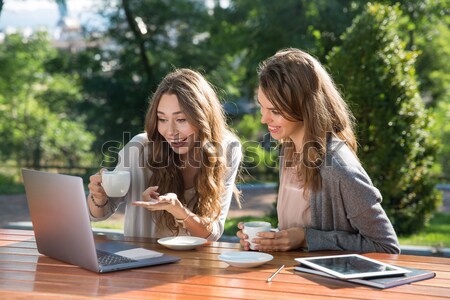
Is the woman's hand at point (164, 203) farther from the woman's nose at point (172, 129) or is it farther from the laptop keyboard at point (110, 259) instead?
the woman's nose at point (172, 129)

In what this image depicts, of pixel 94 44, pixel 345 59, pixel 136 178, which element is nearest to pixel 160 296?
pixel 136 178

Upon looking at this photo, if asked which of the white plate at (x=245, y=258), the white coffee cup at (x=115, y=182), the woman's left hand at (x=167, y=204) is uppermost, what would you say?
the white coffee cup at (x=115, y=182)

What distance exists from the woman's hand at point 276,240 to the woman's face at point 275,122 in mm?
448

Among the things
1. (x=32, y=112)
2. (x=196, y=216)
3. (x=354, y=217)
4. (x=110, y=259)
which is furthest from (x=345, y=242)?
(x=32, y=112)

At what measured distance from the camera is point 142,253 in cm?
238

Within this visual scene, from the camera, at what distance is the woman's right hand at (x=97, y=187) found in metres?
2.73

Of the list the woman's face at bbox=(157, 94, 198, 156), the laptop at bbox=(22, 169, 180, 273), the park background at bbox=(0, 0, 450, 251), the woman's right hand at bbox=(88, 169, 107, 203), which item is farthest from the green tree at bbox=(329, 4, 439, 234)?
the laptop at bbox=(22, 169, 180, 273)

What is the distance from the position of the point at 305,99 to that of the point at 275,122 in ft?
0.53

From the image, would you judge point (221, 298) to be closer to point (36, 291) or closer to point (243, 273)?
point (243, 273)

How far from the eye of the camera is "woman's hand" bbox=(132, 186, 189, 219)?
2.50 m

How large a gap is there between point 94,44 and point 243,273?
29.8ft

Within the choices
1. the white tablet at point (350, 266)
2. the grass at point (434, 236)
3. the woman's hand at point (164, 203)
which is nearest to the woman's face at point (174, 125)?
the woman's hand at point (164, 203)

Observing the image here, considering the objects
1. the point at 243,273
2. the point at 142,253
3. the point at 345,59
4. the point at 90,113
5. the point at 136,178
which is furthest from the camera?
the point at 90,113

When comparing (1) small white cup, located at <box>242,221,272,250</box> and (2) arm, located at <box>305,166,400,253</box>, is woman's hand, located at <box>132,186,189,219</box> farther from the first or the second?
(2) arm, located at <box>305,166,400,253</box>
